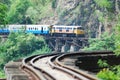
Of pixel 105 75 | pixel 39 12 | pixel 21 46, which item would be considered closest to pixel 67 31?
pixel 21 46

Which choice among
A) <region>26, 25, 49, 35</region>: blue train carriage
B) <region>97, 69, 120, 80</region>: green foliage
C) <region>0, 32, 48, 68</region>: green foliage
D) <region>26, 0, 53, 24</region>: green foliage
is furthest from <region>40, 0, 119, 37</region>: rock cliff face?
<region>97, 69, 120, 80</region>: green foliage

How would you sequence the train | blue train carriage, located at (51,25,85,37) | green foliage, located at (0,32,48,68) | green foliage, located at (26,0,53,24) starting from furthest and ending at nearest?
Result: green foliage, located at (26,0,53,24) → green foliage, located at (0,32,48,68) → the train → blue train carriage, located at (51,25,85,37)

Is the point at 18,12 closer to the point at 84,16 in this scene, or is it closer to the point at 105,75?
the point at 84,16

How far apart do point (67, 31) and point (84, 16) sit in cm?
492

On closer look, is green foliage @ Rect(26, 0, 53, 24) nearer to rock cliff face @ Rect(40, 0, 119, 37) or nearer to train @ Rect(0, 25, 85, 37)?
rock cliff face @ Rect(40, 0, 119, 37)

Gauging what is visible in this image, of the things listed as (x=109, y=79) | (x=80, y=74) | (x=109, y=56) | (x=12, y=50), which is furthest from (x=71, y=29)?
(x=109, y=79)

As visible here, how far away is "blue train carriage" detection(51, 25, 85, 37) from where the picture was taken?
50.7 m

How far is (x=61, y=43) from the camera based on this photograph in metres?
56.8

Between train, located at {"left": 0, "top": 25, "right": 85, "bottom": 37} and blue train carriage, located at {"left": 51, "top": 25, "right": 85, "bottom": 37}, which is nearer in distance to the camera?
blue train carriage, located at {"left": 51, "top": 25, "right": 85, "bottom": 37}

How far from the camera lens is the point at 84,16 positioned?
180ft

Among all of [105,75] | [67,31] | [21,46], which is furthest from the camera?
[21,46]

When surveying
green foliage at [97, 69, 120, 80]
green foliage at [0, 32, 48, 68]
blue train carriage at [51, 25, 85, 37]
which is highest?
green foliage at [97, 69, 120, 80]

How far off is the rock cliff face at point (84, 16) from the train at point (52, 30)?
75.7 inches

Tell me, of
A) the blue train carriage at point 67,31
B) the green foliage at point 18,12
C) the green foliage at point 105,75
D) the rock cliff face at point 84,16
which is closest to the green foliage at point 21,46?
the blue train carriage at point 67,31
